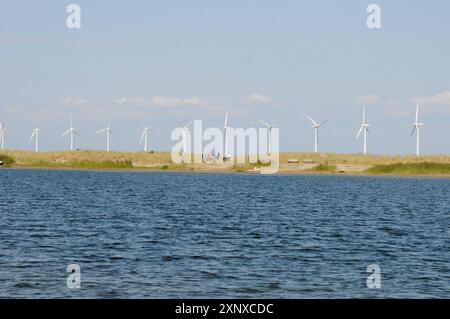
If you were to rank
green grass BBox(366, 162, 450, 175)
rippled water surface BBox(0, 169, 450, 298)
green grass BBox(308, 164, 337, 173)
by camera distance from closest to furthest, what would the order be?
rippled water surface BBox(0, 169, 450, 298), green grass BBox(366, 162, 450, 175), green grass BBox(308, 164, 337, 173)

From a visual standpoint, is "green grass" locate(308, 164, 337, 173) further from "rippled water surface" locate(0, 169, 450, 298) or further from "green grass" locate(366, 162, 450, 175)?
"rippled water surface" locate(0, 169, 450, 298)

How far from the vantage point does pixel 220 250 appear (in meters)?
44.1

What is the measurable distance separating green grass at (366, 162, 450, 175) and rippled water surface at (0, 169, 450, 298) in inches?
4102

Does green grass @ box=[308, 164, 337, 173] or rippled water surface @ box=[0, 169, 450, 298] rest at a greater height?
green grass @ box=[308, 164, 337, 173]

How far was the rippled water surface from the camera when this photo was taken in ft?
106

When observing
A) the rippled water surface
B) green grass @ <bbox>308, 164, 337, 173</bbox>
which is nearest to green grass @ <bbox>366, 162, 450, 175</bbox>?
green grass @ <bbox>308, 164, 337, 173</bbox>

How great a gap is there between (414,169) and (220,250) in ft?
484

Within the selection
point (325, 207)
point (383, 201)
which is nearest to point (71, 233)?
point (325, 207)

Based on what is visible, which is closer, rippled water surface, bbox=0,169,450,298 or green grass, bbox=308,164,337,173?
rippled water surface, bbox=0,169,450,298

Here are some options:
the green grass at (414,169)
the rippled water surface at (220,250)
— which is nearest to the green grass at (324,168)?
the green grass at (414,169)

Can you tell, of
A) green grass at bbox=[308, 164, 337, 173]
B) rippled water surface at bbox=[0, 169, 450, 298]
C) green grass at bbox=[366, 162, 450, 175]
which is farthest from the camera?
green grass at bbox=[308, 164, 337, 173]

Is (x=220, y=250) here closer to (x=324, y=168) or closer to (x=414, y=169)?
(x=414, y=169)

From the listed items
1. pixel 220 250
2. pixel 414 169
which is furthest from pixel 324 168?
pixel 220 250
